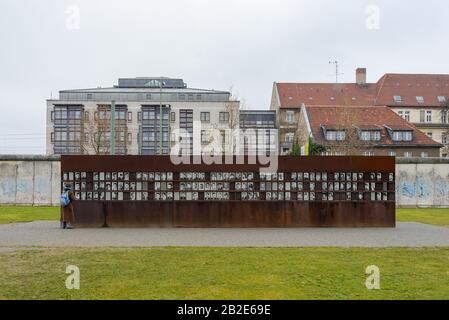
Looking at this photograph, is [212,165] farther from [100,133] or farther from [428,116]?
[428,116]

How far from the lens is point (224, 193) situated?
21.0 m

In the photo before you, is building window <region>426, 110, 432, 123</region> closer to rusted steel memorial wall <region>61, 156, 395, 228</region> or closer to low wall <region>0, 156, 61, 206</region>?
low wall <region>0, 156, 61, 206</region>

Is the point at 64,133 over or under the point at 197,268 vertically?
over

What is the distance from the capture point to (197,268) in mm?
10289

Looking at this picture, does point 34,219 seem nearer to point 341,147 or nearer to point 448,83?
point 341,147

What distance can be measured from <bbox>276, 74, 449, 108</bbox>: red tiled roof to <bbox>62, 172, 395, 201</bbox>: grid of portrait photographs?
209ft

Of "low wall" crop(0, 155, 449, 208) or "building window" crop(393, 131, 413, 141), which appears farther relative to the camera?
"building window" crop(393, 131, 413, 141)

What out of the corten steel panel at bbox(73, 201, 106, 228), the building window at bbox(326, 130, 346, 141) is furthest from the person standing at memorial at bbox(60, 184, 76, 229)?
the building window at bbox(326, 130, 346, 141)

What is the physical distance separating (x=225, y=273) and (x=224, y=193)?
37.1 ft

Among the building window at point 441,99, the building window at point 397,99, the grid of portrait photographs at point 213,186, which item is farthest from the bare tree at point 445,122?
the grid of portrait photographs at point 213,186

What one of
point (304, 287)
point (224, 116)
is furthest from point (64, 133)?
point (304, 287)

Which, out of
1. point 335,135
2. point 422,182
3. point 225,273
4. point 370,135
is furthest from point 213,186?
point 370,135

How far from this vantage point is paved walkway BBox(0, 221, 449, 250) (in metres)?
14.7
